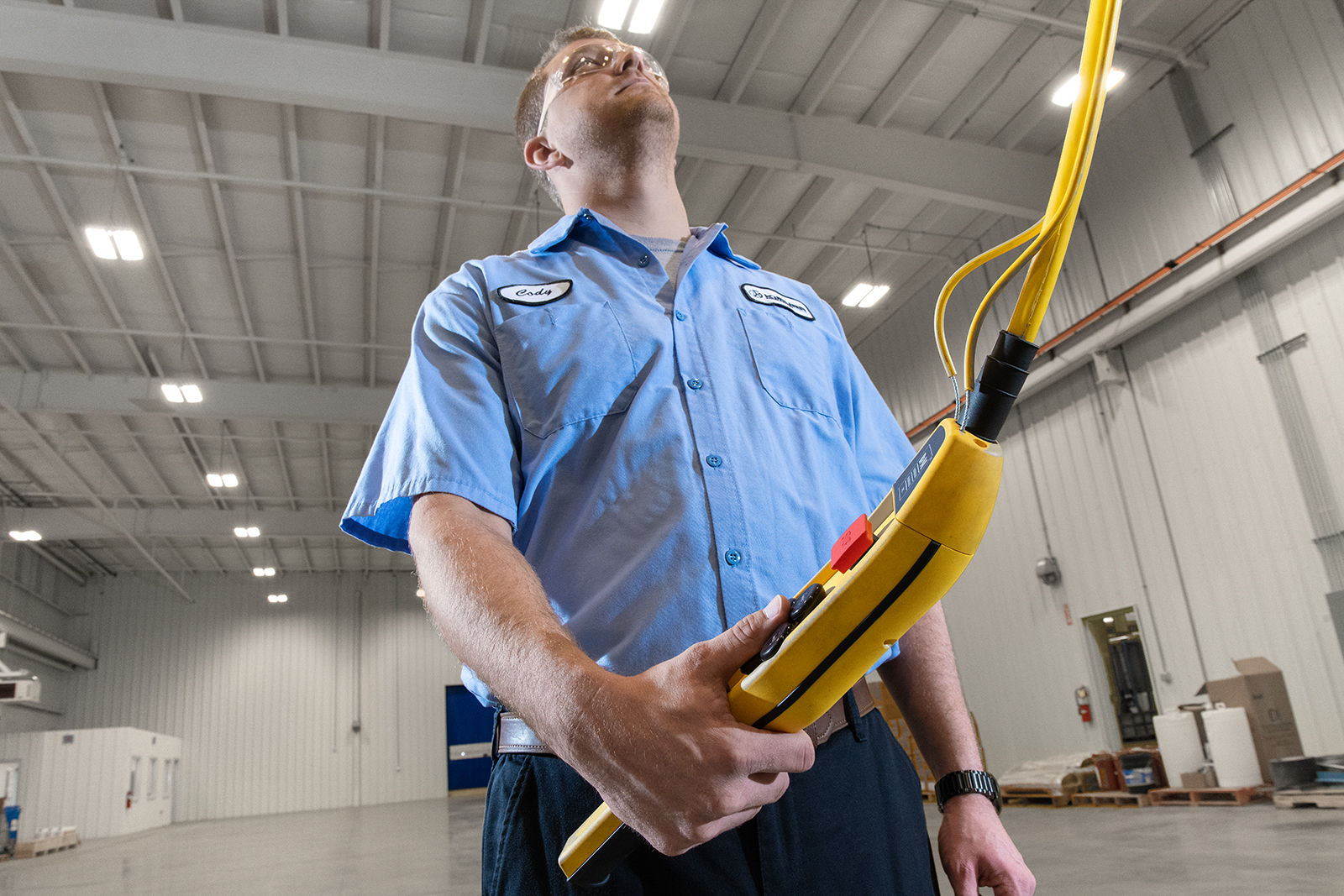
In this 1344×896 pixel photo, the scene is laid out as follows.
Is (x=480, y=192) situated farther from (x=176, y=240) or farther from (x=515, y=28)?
(x=176, y=240)

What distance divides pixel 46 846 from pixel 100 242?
33.3ft

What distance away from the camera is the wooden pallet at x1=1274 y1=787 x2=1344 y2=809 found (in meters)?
6.59

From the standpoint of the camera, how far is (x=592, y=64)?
5.49 ft

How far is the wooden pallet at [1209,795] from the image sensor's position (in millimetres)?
7609

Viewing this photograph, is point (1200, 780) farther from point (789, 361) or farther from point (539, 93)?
point (539, 93)

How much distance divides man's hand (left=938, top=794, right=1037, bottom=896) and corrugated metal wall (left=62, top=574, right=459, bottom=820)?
24004mm

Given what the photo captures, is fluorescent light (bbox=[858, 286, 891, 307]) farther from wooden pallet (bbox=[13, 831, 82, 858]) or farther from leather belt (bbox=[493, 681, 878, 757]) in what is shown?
wooden pallet (bbox=[13, 831, 82, 858])

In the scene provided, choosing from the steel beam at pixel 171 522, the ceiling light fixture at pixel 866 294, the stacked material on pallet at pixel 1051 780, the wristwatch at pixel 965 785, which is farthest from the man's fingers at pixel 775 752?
the steel beam at pixel 171 522

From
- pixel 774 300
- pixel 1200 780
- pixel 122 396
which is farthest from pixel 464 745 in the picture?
pixel 774 300

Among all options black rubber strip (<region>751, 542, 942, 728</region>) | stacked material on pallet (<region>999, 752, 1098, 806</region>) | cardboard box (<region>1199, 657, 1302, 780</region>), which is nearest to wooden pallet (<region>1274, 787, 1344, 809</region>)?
cardboard box (<region>1199, 657, 1302, 780</region>)

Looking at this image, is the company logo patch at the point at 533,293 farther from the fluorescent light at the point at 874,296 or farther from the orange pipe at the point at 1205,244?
the fluorescent light at the point at 874,296

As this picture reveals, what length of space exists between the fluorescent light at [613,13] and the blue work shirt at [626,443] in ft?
22.9

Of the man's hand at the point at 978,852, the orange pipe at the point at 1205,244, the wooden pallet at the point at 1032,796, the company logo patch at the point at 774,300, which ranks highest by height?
the orange pipe at the point at 1205,244

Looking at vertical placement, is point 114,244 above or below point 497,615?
above
